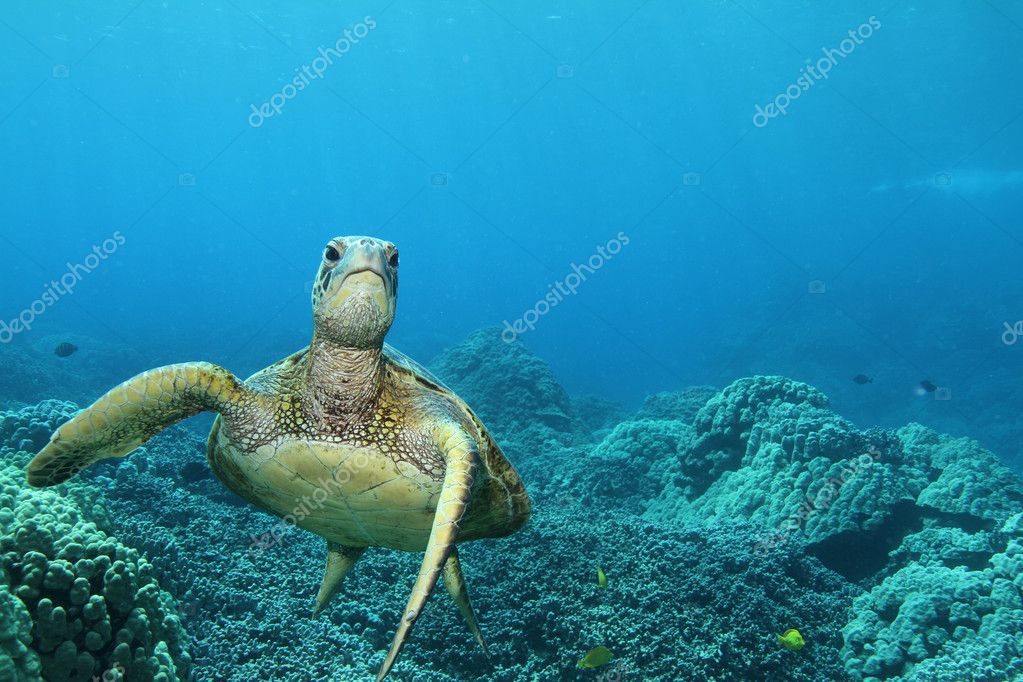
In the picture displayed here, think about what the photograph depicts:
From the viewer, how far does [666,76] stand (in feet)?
176

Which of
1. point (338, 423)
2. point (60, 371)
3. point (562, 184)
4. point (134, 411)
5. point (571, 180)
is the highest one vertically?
point (562, 184)

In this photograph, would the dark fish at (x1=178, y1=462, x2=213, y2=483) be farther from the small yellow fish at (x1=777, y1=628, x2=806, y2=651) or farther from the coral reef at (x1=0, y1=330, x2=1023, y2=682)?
the small yellow fish at (x1=777, y1=628, x2=806, y2=651)

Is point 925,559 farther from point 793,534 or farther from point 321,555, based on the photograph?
point 321,555

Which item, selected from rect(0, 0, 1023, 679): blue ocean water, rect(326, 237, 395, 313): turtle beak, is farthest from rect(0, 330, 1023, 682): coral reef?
rect(326, 237, 395, 313): turtle beak

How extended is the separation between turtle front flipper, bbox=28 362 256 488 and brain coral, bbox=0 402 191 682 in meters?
0.24

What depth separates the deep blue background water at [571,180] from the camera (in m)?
29.2

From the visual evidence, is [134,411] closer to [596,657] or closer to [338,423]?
[338,423]

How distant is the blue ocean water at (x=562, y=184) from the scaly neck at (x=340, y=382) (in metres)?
3.59

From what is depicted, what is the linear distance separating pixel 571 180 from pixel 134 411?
106 m

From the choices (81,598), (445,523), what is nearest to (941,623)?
(445,523)

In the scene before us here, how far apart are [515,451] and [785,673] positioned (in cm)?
582

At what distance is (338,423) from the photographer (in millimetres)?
2904

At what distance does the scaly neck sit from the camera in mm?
2815

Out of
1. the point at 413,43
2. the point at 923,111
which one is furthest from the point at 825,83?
the point at 413,43
